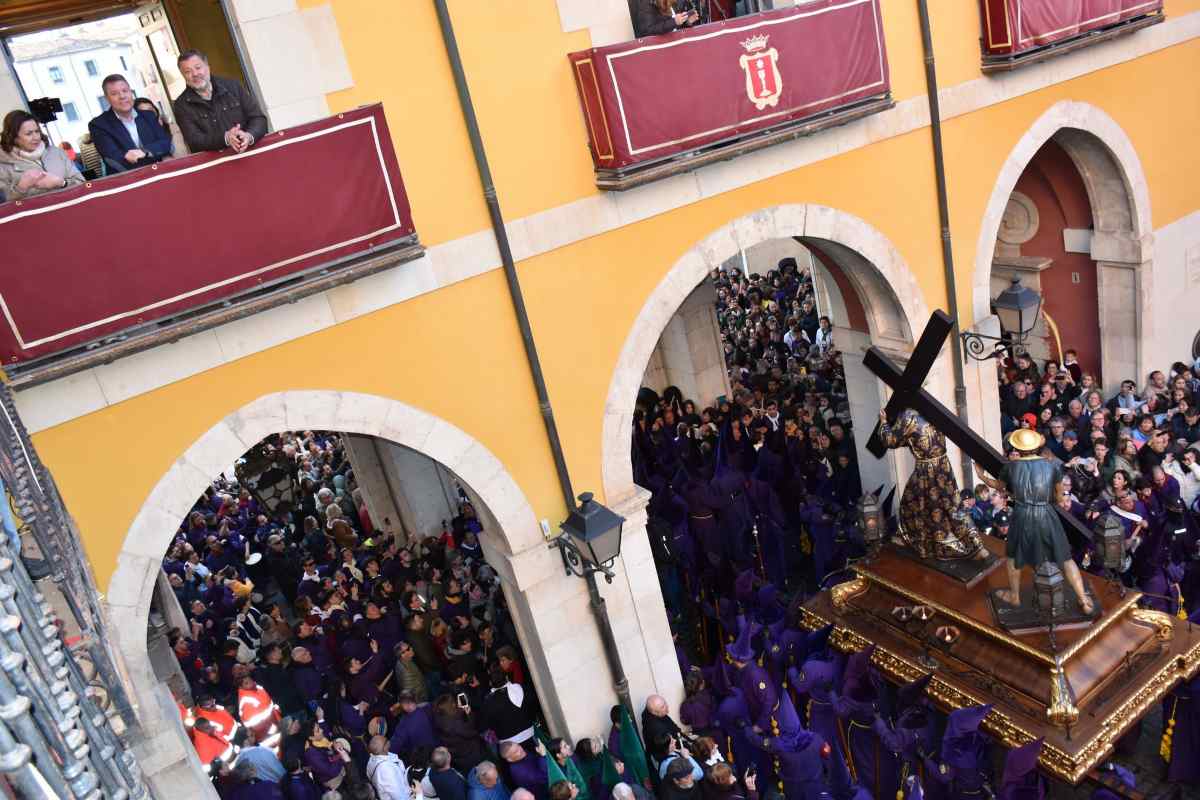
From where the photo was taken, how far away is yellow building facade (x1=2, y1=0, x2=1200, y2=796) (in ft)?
20.3

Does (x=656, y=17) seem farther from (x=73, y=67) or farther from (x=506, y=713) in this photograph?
(x=506, y=713)

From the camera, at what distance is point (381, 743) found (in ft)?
24.3

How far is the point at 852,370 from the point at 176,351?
761 centimetres

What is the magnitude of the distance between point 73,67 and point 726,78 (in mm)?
5358

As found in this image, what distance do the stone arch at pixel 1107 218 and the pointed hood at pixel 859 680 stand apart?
3.95m

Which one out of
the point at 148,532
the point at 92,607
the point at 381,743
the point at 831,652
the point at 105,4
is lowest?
the point at 831,652

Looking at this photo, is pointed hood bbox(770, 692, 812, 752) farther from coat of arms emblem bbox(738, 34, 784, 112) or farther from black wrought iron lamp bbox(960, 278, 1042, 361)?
coat of arms emblem bbox(738, 34, 784, 112)

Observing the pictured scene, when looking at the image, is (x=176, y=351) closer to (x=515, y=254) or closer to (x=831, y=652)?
(x=515, y=254)

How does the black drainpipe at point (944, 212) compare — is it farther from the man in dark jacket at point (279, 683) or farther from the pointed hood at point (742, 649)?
the man in dark jacket at point (279, 683)

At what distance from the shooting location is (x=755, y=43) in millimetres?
7828

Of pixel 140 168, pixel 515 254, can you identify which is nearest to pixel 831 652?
pixel 515 254

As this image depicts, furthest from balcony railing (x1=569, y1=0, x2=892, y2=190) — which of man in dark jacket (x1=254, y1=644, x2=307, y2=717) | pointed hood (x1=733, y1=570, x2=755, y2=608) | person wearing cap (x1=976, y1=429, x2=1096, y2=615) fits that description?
man in dark jacket (x1=254, y1=644, x2=307, y2=717)

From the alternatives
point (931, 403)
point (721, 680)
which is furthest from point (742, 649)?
point (931, 403)

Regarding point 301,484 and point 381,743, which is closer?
point 381,743
